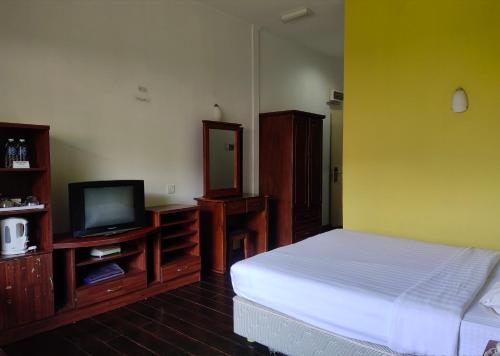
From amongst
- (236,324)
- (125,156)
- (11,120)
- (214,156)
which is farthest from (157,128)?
(236,324)

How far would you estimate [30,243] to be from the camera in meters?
2.58

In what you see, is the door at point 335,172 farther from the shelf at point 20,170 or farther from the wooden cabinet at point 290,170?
the shelf at point 20,170

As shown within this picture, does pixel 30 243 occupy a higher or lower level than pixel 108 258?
higher

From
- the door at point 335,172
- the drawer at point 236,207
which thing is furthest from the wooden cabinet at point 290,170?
the door at point 335,172

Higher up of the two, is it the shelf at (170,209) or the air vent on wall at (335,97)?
the air vent on wall at (335,97)

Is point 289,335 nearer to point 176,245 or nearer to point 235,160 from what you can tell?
point 176,245

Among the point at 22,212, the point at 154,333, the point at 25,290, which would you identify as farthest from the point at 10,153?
the point at 154,333

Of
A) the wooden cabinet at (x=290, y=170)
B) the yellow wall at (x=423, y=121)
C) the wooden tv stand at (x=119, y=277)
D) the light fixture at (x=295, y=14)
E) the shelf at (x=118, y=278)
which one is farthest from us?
the wooden cabinet at (x=290, y=170)

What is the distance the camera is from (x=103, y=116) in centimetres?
316

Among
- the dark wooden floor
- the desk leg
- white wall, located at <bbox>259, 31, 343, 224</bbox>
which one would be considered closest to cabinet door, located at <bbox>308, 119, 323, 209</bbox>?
white wall, located at <bbox>259, 31, 343, 224</bbox>

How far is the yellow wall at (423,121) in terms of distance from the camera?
2801 mm

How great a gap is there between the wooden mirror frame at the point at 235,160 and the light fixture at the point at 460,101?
89.4 inches

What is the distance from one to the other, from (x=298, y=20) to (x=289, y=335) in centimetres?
392

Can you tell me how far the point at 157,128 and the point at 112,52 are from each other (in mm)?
834
